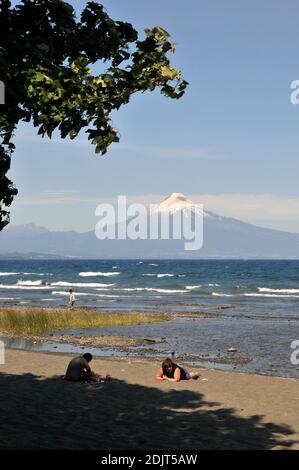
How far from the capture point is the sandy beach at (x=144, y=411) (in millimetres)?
11680

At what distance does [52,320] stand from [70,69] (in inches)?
1224

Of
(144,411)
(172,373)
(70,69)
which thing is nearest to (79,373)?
(172,373)

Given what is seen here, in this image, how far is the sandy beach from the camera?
38.3 ft

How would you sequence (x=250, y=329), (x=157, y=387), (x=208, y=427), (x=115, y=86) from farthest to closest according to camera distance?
(x=250, y=329) < (x=157, y=387) < (x=208, y=427) < (x=115, y=86)

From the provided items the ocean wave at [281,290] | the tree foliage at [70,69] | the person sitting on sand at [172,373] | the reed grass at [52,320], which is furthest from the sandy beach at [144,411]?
the ocean wave at [281,290]

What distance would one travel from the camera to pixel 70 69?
7.46 m

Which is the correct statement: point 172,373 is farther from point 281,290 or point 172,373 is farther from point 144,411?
point 281,290

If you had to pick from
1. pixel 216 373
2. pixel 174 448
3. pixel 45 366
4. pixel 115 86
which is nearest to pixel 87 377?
pixel 45 366

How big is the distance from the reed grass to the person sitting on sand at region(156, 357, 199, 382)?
16.3 meters

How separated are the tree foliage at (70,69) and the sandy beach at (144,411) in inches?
245

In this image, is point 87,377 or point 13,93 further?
point 87,377

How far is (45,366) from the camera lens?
2152cm
